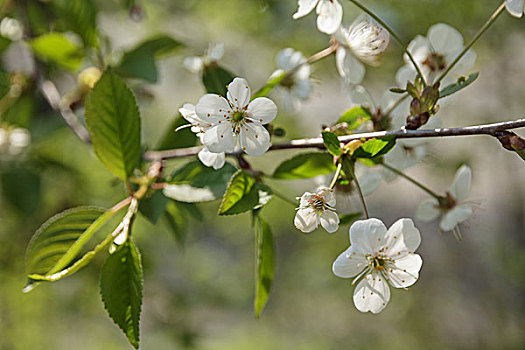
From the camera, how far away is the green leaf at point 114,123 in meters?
0.52

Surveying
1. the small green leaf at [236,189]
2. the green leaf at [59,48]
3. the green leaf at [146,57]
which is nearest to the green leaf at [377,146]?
the small green leaf at [236,189]

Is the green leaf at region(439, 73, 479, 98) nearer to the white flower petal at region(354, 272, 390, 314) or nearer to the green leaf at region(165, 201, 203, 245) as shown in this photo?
the white flower petal at region(354, 272, 390, 314)

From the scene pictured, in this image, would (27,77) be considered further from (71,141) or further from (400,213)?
(400,213)

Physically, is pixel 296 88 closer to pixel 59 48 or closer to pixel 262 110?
pixel 262 110

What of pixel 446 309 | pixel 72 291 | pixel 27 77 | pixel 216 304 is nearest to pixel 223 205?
pixel 27 77

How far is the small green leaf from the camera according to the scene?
0.45m

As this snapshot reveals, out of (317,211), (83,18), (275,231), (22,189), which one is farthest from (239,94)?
(275,231)

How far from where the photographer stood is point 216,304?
193 cm

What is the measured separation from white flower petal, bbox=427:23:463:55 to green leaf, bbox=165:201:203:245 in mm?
374

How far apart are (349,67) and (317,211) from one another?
242 millimetres

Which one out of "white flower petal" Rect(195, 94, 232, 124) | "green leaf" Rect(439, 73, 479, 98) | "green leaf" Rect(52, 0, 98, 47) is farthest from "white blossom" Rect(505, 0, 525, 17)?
"green leaf" Rect(52, 0, 98, 47)

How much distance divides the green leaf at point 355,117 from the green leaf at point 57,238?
27cm

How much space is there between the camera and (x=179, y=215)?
2.46 feet

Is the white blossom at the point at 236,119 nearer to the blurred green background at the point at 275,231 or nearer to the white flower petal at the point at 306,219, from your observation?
the white flower petal at the point at 306,219
